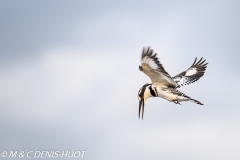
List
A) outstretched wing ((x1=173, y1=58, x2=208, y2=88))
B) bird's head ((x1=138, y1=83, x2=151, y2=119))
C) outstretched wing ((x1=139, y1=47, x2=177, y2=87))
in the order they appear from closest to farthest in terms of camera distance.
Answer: outstretched wing ((x1=139, y1=47, x2=177, y2=87)) < bird's head ((x1=138, y1=83, x2=151, y2=119)) < outstretched wing ((x1=173, y1=58, x2=208, y2=88))

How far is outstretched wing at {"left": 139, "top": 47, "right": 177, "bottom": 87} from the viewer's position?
19219 millimetres

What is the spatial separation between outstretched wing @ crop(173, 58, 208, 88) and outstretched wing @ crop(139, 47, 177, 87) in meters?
3.01

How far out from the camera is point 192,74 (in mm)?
26453

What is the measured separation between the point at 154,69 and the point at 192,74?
22.4 ft

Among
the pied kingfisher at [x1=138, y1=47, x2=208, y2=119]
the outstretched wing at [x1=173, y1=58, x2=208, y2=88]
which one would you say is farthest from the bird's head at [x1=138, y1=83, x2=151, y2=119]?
the outstretched wing at [x1=173, y1=58, x2=208, y2=88]

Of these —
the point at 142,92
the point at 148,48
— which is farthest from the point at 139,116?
the point at 148,48

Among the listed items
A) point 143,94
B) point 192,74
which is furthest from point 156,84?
point 192,74

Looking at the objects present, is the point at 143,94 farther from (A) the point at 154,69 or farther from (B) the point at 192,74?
(B) the point at 192,74

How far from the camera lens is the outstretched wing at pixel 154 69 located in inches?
757

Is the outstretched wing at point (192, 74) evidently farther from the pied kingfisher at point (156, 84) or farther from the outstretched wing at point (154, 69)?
the outstretched wing at point (154, 69)

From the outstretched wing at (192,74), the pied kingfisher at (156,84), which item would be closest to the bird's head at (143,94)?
the pied kingfisher at (156,84)

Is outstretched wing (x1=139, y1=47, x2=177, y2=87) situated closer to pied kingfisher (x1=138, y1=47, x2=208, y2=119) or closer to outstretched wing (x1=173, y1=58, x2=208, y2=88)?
pied kingfisher (x1=138, y1=47, x2=208, y2=119)

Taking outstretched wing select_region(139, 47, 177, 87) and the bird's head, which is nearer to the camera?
outstretched wing select_region(139, 47, 177, 87)

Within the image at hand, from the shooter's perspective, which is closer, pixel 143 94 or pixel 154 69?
pixel 154 69
